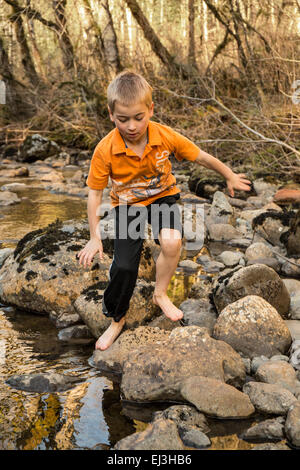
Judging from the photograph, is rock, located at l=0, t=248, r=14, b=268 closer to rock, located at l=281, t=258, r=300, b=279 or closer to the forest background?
rock, located at l=281, t=258, r=300, b=279

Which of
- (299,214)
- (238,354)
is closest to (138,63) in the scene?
(299,214)

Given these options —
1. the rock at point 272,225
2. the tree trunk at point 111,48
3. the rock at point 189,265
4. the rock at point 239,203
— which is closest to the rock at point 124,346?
the rock at point 189,265

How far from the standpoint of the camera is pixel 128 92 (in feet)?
9.49

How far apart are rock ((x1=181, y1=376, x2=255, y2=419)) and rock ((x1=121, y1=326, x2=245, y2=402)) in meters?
0.11

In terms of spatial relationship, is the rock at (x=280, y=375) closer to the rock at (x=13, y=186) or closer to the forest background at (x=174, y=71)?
the forest background at (x=174, y=71)

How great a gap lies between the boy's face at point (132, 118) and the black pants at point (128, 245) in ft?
1.71

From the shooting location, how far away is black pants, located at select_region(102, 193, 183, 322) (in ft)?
10.8

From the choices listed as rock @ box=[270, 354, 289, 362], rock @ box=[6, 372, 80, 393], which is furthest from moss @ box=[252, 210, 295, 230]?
rock @ box=[6, 372, 80, 393]

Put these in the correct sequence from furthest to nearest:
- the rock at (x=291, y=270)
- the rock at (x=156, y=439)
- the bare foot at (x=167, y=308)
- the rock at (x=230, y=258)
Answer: the rock at (x=230, y=258) < the rock at (x=291, y=270) < the bare foot at (x=167, y=308) < the rock at (x=156, y=439)

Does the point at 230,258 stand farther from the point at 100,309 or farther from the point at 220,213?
the point at 100,309

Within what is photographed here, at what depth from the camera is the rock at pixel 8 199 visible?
7.87 meters
